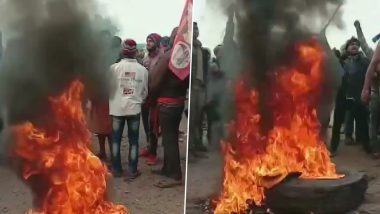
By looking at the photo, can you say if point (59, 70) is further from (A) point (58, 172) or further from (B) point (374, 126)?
(B) point (374, 126)

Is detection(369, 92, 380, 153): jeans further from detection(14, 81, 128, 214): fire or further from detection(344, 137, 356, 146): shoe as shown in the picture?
detection(14, 81, 128, 214): fire

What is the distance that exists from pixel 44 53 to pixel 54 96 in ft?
0.91

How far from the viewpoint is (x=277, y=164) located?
342 centimetres

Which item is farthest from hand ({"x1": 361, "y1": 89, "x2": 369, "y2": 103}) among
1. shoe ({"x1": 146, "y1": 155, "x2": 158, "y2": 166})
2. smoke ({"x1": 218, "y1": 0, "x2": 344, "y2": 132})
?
shoe ({"x1": 146, "y1": 155, "x2": 158, "y2": 166})

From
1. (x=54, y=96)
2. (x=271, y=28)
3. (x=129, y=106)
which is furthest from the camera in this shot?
(x=129, y=106)

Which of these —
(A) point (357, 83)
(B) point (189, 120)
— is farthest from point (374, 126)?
(B) point (189, 120)

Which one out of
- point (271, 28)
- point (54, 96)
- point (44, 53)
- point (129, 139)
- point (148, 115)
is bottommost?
point (129, 139)

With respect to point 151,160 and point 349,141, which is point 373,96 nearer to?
point 349,141

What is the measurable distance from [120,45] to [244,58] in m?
0.78

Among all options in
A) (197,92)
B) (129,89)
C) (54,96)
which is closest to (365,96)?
(197,92)

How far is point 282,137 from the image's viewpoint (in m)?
3.42

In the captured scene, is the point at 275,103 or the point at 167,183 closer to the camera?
the point at 275,103

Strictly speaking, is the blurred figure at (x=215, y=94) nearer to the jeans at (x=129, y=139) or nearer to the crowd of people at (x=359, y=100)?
the jeans at (x=129, y=139)

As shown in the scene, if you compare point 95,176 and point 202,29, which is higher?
point 202,29
